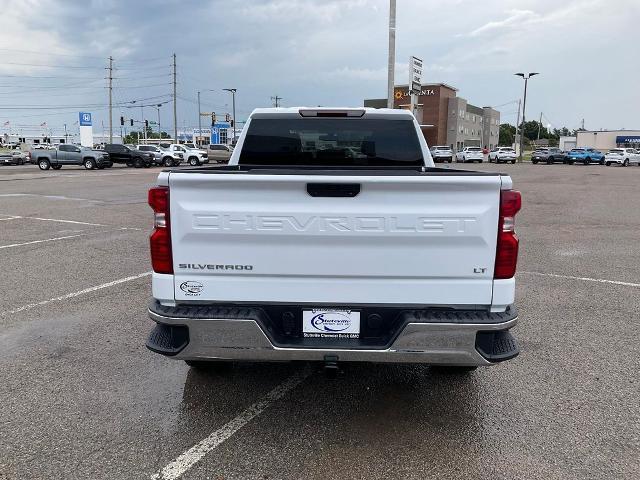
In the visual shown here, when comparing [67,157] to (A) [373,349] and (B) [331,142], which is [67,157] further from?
(A) [373,349]

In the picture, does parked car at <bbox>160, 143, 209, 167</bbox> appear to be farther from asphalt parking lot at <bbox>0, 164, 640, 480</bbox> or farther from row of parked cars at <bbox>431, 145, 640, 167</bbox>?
asphalt parking lot at <bbox>0, 164, 640, 480</bbox>

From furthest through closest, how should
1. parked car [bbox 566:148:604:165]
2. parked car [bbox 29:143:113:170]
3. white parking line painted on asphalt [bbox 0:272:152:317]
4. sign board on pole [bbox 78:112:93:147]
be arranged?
sign board on pole [bbox 78:112:93:147] < parked car [bbox 566:148:604:165] < parked car [bbox 29:143:113:170] < white parking line painted on asphalt [bbox 0:272:152:317]

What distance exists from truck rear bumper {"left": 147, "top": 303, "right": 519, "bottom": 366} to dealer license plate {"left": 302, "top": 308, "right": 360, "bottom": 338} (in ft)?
0.32

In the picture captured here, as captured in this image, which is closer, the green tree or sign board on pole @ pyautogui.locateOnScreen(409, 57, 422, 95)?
sign board on pole @ pyautogui.locateOnScreen(409, 57, 422, 95)

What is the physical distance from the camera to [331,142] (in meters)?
5.16

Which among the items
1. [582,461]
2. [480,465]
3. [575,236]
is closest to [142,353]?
[480,465]

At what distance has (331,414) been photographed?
3539 mm

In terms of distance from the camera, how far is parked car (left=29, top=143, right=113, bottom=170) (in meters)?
37.2

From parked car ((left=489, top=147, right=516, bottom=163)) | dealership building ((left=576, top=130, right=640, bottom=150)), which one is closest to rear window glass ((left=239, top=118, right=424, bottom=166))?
parked car ((left=489, top=147, right=516, bottom=163))

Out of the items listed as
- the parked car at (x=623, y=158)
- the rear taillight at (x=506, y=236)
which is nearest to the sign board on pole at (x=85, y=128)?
the parked car at (x=623, y=158)

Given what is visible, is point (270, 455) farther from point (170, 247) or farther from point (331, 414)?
point (170, 247)

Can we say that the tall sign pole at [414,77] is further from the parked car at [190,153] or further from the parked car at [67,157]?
the parked car at [190,153]

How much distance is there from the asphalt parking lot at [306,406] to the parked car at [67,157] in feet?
115

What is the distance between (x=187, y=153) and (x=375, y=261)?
4536 cm
